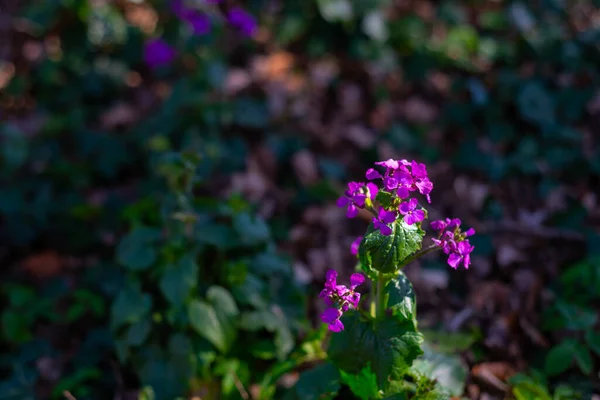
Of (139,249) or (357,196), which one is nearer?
(357,196)

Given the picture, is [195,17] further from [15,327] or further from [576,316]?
[576,316]

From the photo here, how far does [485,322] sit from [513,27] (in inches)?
75.4

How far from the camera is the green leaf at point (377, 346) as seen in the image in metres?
1.60

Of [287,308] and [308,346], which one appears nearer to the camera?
[308,346]

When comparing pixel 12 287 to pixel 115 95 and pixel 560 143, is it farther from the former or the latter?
pixel 560 143

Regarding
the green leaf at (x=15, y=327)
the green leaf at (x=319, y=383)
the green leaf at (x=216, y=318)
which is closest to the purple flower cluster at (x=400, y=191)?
the green leaf at (x=319, y=383)

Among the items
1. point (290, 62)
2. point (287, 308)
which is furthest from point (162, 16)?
point (287, 308)

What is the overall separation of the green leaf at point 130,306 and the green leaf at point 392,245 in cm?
94

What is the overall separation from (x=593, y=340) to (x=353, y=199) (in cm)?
105

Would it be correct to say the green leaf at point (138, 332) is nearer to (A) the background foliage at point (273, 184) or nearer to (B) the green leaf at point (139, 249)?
(A) the background foliage at point (273, 184)

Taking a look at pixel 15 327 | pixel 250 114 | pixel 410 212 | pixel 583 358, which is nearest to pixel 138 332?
pixel 15 327

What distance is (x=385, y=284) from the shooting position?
1643mm

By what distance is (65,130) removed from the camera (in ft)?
10.7

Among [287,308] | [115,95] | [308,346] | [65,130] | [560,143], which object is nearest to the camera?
[308,346]
